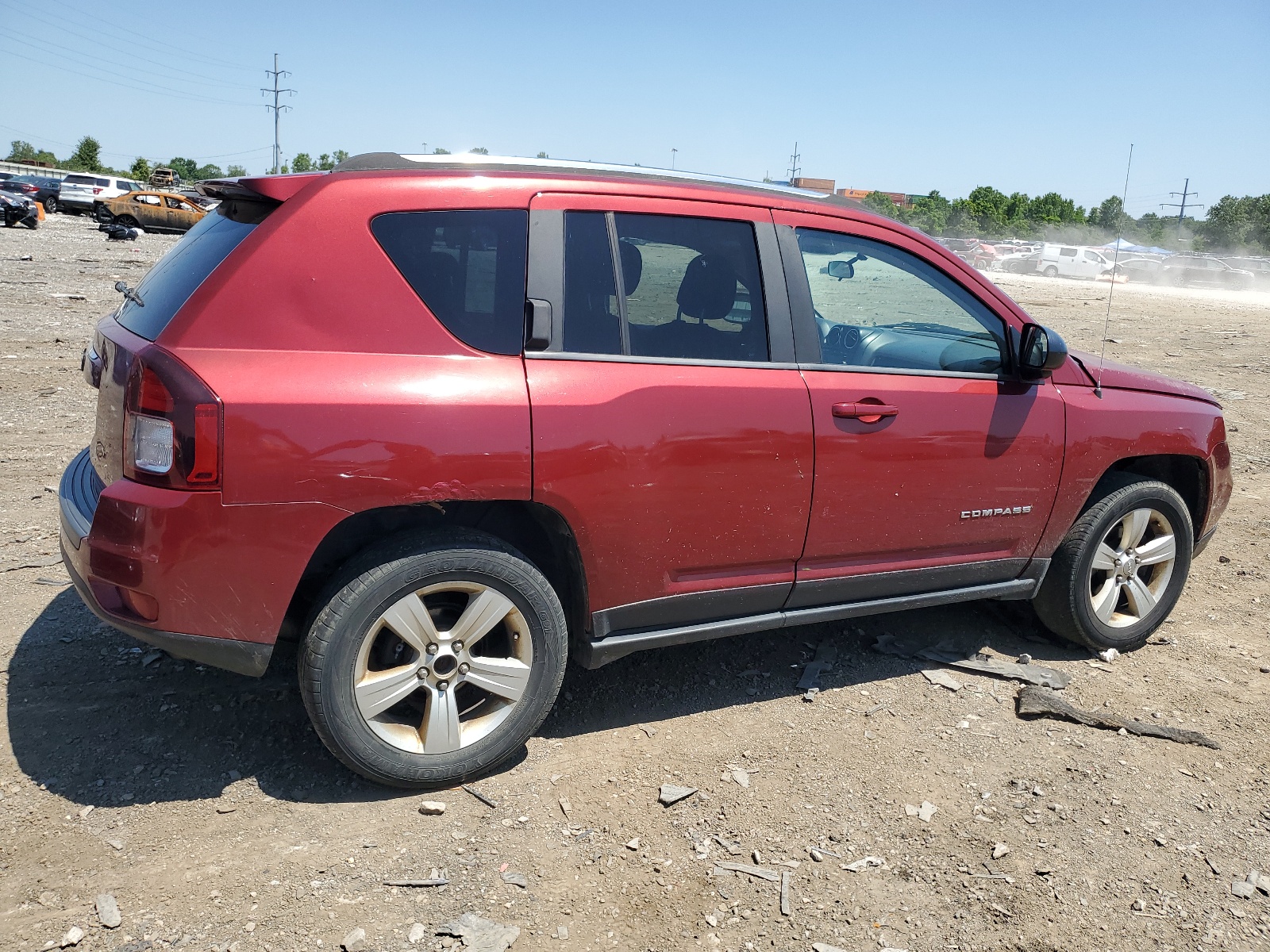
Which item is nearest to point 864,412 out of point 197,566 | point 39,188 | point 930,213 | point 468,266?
point 468,266

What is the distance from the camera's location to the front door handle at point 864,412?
3.60 meters

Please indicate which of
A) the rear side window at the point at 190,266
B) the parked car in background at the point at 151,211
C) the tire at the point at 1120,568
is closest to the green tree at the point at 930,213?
the parked car in background at the point at 151,211

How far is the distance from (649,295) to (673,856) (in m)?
1.83

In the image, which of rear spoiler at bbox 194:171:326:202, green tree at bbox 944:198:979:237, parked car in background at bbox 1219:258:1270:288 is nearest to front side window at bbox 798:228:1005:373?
rear spoiler at bbox 194:171:326:202

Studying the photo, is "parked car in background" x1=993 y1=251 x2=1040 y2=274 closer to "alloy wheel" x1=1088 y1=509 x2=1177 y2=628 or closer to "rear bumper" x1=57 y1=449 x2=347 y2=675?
"alloy wheel" x1=1088 y1=509 x2=1177 y2=628

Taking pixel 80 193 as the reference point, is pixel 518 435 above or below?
below

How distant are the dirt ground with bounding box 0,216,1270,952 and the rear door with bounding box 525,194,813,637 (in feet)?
2.08

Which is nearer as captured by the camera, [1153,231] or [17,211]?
[17,211]

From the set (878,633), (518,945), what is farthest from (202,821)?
(878,633)

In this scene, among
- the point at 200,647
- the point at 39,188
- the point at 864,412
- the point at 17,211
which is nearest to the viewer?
the point at 200,647

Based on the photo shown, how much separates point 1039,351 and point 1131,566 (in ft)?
4.36

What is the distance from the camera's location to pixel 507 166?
130 inches

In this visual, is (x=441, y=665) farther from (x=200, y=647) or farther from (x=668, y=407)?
(x=668, y=407)

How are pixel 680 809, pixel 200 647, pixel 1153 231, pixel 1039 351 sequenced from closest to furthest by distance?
pixel 200 647, pixel 680 809, pixel 1039 351, pixel 1153 231
